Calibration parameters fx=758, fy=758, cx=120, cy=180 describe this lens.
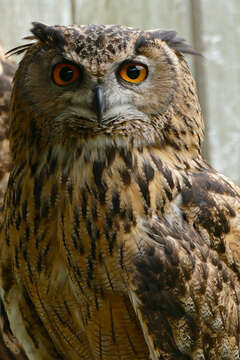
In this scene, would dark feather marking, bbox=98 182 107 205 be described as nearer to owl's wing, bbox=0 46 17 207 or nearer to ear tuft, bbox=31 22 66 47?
ear tuft, bbox=31 22 66 47

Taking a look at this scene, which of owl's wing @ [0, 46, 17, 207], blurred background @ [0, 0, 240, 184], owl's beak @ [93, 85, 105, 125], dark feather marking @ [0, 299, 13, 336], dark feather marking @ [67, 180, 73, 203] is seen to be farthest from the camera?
blurred background @ [0, 0, 240, 184]

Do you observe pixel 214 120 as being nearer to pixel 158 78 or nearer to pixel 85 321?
pixel 158 78

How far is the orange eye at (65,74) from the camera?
1609 mm

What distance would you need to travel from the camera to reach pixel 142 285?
5.20ft

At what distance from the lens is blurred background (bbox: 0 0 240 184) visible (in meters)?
2.41

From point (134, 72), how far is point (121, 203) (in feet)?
0.94

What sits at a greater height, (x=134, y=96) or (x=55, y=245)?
(x=134, y=96)

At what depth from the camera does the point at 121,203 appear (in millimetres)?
1646

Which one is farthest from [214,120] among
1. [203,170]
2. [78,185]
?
[78,185]

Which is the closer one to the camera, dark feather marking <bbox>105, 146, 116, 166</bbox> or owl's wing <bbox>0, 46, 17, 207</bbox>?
dark feather marking <bbox>105, 146, 116, 166</bbox>

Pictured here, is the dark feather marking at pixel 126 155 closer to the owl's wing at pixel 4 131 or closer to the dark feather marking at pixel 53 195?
the dark feather marking at pixel 53 195

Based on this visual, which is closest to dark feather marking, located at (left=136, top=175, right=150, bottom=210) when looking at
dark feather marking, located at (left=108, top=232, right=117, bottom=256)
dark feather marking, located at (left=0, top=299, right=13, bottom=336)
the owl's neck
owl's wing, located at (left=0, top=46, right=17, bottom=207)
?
the owl's neck

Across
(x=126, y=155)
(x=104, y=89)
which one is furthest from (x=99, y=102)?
(x=126, y=155)

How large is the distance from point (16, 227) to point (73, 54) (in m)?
0.43
